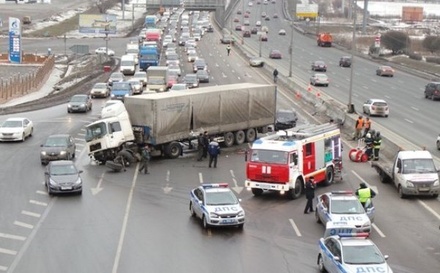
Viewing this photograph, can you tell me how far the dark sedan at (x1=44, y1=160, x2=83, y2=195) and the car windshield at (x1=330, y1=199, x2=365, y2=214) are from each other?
11.3m

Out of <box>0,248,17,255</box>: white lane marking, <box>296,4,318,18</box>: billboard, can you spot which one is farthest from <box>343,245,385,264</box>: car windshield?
<box>296,4,318,18</box>: billboard

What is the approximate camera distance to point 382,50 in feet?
481

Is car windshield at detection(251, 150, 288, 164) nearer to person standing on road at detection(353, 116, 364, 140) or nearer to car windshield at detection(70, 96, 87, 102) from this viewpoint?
person standing on road at detection(353, 116, 364, 140)

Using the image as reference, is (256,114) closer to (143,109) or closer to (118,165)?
(143,109)

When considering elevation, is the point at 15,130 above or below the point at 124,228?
above

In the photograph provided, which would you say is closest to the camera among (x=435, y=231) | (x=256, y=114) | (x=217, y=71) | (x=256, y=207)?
(x=435, y=231)

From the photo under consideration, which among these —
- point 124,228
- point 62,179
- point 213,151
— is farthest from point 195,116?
point 124,228

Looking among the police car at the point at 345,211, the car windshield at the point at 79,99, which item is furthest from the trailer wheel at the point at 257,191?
the car windshield at the point at 79,99

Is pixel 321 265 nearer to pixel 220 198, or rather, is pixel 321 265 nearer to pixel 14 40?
pixel 220 198

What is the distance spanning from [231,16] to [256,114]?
130 m

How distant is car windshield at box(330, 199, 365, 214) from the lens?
2692 cm

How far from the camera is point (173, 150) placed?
42.8 meters

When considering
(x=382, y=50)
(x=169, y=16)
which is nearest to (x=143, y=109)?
(x=382, y=50)

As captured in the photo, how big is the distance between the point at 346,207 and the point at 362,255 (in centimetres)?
599
